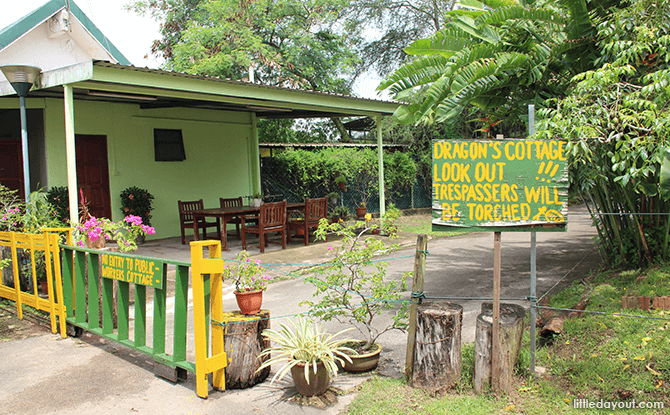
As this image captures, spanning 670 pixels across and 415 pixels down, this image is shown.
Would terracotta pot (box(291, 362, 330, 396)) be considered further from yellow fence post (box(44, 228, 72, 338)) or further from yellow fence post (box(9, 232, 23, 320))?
yellow fence post (box(9, 232, 23, 320))

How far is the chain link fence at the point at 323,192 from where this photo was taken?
15258mm

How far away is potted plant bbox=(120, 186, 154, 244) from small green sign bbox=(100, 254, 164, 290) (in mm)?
6259

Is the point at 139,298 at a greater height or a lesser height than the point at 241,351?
greater

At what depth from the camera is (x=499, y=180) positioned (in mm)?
3777

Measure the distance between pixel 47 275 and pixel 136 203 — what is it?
18.4 ft

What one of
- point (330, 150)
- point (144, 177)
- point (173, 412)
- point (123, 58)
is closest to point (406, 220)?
point (330, 150)

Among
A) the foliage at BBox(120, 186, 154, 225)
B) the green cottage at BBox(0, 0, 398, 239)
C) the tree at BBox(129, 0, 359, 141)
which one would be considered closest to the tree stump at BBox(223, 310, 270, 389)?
the green cottage at BBox(0, 0, 398, 239)

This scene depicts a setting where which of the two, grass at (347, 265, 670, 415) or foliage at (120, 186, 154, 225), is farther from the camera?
foliage at (120, 186, 154, 225)

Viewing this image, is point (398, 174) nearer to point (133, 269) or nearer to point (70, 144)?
point (70, 144)

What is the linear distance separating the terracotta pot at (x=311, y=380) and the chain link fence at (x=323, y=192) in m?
11.0

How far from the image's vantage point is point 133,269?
4633 millimetres

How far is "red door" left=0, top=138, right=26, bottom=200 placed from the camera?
33.0 feet

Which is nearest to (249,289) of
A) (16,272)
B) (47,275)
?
(47,275)

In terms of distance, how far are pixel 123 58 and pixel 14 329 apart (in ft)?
45.7
